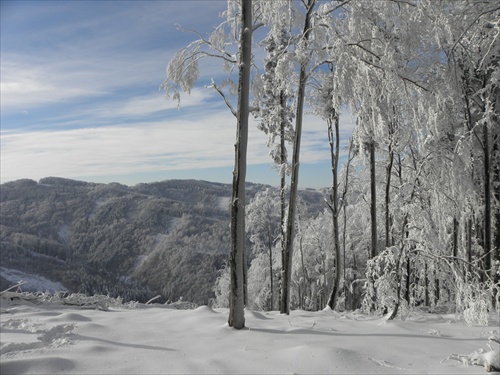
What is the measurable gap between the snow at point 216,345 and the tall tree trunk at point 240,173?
0.51 meters

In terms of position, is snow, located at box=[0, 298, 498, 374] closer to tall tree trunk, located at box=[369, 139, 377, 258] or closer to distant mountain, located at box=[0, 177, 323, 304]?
tall tree trunk, located at box=[369, 139, 377, 258]

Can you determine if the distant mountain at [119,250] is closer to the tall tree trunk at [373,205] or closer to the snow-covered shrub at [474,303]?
the tall tree trunk at [373,205]

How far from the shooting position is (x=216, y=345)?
11.6ft

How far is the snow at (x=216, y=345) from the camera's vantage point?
9.51 feet

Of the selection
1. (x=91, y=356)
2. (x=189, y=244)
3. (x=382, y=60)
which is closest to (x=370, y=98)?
(x=382, y=60)

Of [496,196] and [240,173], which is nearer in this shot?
[240,173]

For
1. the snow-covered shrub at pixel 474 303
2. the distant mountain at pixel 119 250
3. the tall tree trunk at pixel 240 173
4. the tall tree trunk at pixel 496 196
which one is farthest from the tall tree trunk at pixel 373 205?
the distant mountain at pixel 119 250

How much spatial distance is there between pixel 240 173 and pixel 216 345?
2.00m

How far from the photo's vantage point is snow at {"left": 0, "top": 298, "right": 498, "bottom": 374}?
2898 mm

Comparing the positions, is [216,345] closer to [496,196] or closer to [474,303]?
[474,303]

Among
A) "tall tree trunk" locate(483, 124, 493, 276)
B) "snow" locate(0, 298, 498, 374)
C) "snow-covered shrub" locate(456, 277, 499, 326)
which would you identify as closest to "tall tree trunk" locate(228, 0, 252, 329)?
"snow" locate(0, 298, 498, 374)

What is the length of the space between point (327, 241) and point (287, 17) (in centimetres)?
2367

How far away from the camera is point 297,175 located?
6785 mm

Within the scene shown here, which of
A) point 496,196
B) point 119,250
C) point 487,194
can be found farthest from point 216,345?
point 119,250
